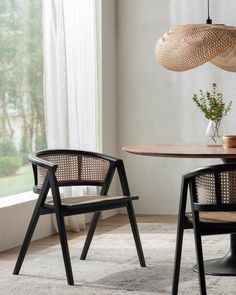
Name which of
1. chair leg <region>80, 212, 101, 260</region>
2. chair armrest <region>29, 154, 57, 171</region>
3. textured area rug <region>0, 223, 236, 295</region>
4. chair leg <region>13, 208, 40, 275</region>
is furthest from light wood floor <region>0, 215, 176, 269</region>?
chair armrest <region>29, 154, 57, 171</region>

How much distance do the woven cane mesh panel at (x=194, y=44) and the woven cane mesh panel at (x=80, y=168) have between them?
0.74 meters

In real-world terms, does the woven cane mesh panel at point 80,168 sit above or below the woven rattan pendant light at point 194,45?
below

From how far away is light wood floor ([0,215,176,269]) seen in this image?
15.2 ft

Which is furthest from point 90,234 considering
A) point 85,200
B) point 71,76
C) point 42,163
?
point 71,76

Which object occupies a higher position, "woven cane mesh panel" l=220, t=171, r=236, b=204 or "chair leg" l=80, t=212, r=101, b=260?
"woven cane mesh panel" l=220, t=171, r=236, b=204

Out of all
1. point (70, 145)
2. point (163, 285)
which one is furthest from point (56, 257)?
point (70, 145)

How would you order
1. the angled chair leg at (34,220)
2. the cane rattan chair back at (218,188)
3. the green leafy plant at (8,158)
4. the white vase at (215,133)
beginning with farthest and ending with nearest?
the green leafy plant at (8,158), the white vase at (215,133), the angled chair leg at (34,220), the cane rattan chair back at (218,188)

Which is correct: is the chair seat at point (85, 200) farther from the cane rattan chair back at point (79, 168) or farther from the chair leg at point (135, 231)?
the cane rattan chair back at point (79, 168)

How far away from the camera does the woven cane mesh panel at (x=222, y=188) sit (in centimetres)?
339

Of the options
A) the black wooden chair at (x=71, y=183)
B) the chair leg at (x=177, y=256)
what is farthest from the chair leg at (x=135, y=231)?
the chair leg at (x=177, y=256)

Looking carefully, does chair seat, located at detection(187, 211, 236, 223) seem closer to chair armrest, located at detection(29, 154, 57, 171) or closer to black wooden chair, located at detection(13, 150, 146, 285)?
black wooden chair, located at detection(13, 150, 146, 285)

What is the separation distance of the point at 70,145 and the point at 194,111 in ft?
3.89

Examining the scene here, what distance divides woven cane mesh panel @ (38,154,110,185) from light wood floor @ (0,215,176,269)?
0.58 metres

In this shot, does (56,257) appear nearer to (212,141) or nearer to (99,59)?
(212,141)
